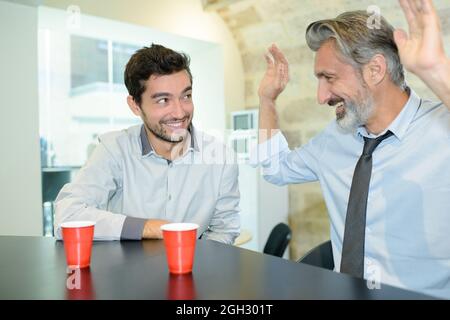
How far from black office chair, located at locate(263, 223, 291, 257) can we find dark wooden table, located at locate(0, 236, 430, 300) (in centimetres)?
126

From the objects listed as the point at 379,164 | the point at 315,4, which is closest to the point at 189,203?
the point at 379,164

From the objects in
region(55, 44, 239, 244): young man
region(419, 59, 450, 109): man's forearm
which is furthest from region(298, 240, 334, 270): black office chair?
region(419, 59, 450, 109): man's forearm

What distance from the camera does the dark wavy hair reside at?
61.2 inches

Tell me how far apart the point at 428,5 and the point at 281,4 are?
90.2 inches

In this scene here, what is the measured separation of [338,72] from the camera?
1362mm

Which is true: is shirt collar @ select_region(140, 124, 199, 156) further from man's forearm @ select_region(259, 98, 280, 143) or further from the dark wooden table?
the dark wooden table

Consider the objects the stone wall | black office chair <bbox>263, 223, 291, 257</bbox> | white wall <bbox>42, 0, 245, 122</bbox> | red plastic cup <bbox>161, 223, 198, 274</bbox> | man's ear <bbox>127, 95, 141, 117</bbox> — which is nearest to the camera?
red plastic cup <bbox>161, 223, 198, 274</bbox>

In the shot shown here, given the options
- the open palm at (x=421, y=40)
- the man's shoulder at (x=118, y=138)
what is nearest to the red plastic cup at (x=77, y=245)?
the man's shoulder at (x=118, y=138)

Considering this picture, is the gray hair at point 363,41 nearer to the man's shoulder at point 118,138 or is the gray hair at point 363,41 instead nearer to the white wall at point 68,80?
the man's shoulder at point 118,138

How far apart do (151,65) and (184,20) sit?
1.71m

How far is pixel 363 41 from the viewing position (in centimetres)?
131

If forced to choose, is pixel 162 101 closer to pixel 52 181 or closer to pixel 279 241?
pixel 279 241

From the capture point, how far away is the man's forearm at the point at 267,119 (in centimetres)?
157
